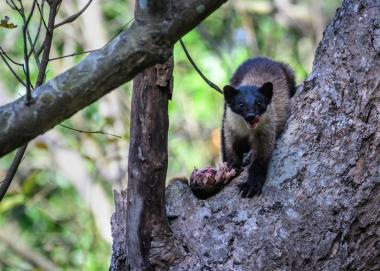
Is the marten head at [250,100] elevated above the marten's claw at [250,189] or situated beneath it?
elevated above

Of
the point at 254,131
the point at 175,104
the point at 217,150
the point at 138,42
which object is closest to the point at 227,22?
the point at 175,104

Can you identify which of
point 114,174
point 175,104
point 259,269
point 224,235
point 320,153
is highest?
point 175,104

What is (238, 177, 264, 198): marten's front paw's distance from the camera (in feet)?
14.8

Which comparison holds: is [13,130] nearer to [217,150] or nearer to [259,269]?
[259,269]

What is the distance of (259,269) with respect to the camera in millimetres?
4199

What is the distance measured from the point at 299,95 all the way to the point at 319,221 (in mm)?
918

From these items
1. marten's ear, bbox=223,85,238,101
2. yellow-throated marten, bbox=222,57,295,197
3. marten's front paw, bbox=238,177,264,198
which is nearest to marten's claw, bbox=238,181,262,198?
marten's front paw, bbox=238,177,264,198

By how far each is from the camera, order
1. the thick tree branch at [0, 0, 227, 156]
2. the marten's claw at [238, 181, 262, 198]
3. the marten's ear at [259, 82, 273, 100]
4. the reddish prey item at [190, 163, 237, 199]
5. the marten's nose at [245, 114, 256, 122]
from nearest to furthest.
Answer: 1. the thick tree branch at [0, 0, 227, 156]
2. the marten's claw at [238, 181, 262, 198]
3. the reddish prey item at [190, 163, 237, 199]
4. the marten's nose at [245, 114, 256, 122]
5. the marten's ear at [259, 82, 273, 100]

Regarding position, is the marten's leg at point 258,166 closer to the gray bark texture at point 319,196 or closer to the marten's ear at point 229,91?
the gray bark texture at point 319,196

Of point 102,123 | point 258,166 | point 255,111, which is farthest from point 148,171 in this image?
point 102,123

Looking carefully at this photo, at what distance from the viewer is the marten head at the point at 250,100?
560 centimetres

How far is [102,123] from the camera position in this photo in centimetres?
915

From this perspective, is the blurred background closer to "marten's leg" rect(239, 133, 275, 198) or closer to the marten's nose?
the marten's nose

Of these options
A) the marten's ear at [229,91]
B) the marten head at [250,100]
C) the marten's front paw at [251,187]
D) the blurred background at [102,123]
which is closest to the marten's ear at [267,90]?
the marten head at [250,100]
